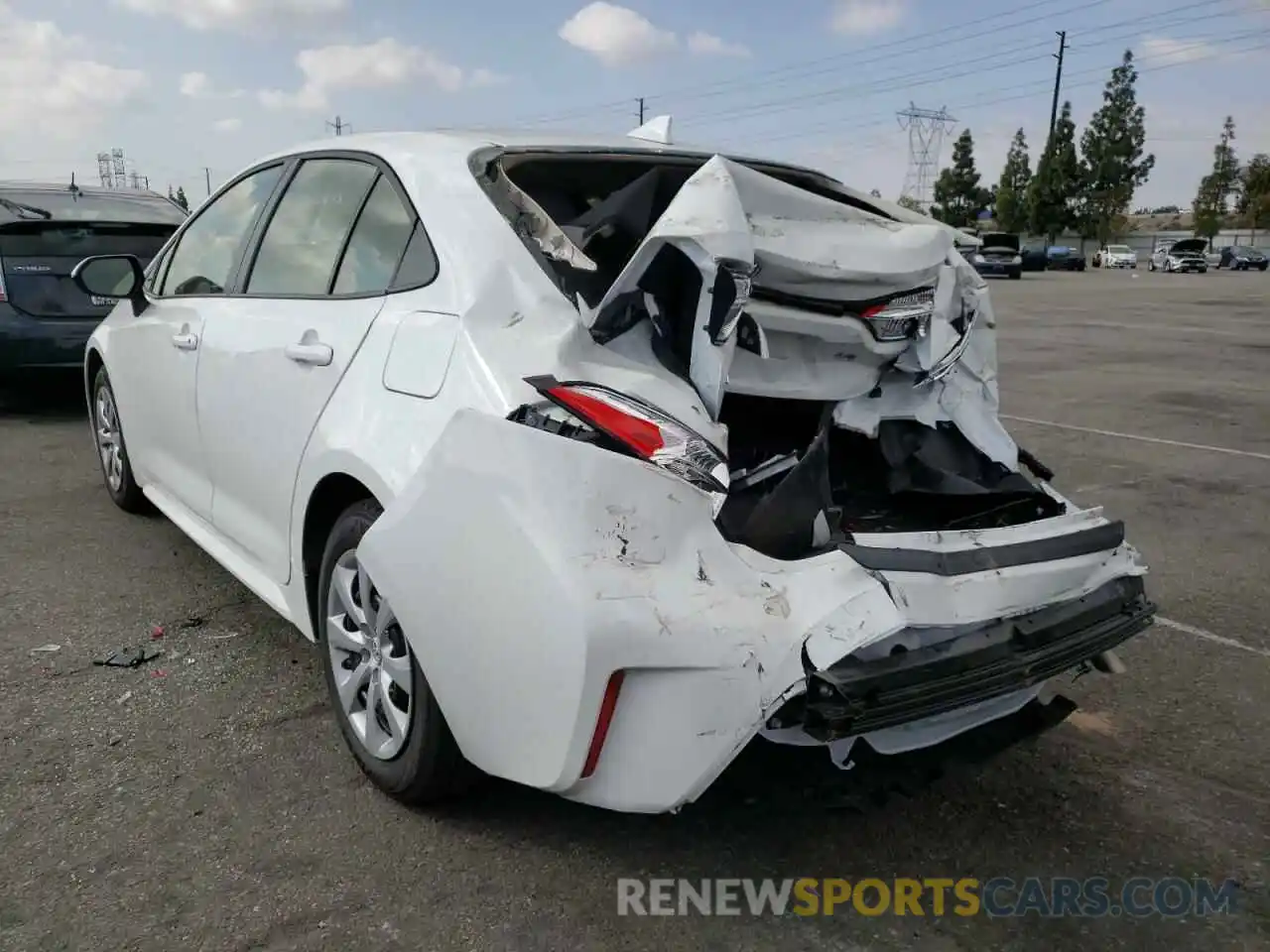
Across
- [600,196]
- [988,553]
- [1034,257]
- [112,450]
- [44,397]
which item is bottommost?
[1034,257]

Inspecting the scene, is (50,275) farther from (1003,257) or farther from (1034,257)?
(1034,257)

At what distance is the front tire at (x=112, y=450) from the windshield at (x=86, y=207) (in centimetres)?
269

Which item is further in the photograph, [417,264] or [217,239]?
[217,239]

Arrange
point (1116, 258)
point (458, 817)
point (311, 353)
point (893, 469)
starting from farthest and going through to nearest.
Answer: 1. point (1116, 258)
2. point (893, 469)
3. point (311, 353)
4. point (458, 817)

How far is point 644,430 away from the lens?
2139mm

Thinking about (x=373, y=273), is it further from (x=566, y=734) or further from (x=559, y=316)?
(x=566, y=734)

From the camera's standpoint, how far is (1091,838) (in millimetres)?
2600

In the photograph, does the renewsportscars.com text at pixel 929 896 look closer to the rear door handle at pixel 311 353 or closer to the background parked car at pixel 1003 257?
the rear door handle at pixel 311 353

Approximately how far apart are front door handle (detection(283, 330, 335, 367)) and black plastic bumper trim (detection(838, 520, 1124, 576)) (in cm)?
145

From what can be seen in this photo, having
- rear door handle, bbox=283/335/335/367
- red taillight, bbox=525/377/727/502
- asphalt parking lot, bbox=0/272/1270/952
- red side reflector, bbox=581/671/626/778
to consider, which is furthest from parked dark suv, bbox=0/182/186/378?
red side reflector, bbox=581/671/626/778

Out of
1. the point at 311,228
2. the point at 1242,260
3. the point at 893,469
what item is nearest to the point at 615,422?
the point at 893,469

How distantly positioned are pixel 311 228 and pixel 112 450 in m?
2.46

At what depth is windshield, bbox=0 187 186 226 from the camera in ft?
24.3

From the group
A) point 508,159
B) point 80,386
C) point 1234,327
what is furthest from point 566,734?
point 1234,327
